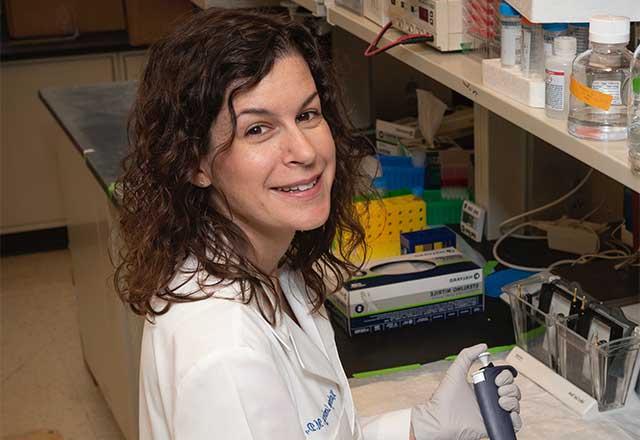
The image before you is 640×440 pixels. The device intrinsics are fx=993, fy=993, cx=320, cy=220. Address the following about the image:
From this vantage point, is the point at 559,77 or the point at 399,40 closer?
the point at 559,77

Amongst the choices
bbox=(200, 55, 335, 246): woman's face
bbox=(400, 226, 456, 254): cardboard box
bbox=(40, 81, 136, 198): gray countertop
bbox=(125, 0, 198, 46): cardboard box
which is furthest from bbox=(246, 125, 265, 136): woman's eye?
bbox=(125, 0, 198, 46): cardboard box

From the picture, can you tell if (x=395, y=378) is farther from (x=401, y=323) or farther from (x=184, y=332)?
(x=184, y=332)

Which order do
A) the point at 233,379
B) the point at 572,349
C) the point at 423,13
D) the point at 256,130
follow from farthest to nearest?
the point at 423,13
the point at 572,349
the point at 256,130
the point at 233,379

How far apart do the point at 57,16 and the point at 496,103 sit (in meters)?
3.16

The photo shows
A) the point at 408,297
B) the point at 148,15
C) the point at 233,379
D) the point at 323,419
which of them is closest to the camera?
the point at 233,379

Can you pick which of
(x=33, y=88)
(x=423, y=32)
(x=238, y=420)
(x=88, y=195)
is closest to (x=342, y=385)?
(x=238, y=420)

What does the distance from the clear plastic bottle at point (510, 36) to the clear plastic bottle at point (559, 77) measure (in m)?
0.14

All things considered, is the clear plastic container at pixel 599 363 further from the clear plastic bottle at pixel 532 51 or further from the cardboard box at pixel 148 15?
the cardboard box at pixel 148 15

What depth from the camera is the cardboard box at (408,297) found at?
6.70 feet

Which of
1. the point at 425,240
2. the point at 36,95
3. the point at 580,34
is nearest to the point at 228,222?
the point at 580,34

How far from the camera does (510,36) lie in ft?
5.39

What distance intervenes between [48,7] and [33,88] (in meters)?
0.36

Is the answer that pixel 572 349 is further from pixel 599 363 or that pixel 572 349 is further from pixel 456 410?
pixel 456 410

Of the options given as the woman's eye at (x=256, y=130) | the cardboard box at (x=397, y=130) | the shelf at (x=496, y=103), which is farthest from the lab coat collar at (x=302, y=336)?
the cardboard box at (x=397, y=130)
